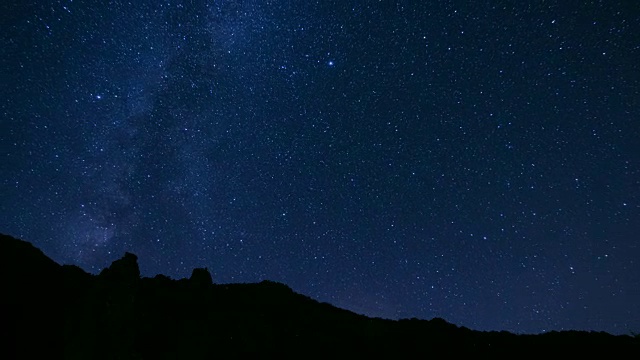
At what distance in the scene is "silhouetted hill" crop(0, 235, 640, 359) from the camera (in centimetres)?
1124

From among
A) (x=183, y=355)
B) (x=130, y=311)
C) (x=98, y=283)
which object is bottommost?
(x=183, y=355)

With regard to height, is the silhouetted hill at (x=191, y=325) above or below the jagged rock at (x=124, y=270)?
below

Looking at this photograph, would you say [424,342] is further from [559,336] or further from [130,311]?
[130,311]

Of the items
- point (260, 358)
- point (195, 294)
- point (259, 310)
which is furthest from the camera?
point (259, 310)

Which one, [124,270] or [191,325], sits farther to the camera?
[191,325]

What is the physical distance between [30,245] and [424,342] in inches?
718

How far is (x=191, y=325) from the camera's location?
14609mm

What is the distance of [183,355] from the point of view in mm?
13633

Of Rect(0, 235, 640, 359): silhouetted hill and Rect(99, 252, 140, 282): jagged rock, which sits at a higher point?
Rect(99, 252, 140, 282): jagged rock

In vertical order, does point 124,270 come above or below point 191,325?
above

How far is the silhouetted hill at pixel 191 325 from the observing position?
36.9 ft

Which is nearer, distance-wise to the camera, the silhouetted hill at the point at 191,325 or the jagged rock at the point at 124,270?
the silhouetted hill at the point at 191,325

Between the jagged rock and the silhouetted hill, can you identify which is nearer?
the silhouetted hill

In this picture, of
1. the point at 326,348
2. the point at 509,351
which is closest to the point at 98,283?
the point at 326,348
